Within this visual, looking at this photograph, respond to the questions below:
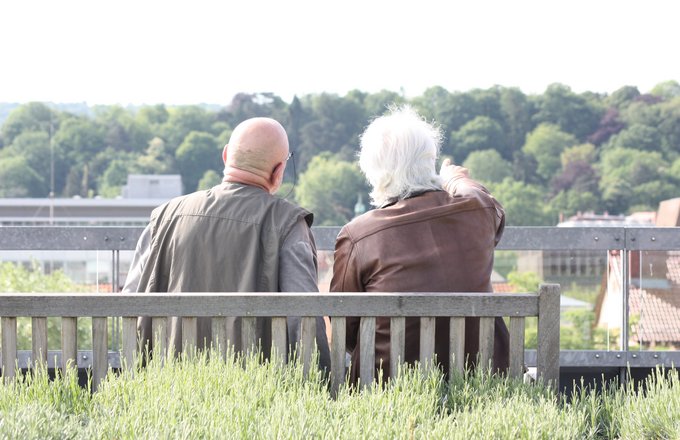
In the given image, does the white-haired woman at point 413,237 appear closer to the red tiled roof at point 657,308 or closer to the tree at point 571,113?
the red tiled roof at point 657,308

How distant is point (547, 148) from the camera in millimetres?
162125

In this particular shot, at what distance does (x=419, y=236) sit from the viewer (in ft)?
13.1

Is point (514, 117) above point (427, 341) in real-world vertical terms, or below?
above

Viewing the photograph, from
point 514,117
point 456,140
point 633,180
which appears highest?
point 514,117

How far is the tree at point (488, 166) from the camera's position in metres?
158

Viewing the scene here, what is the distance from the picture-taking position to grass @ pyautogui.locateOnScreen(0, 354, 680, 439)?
291 centimetres

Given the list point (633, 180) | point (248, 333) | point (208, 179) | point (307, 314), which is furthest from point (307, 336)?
point (208, 179)

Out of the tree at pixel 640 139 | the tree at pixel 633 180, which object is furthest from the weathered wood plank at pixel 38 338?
the tree at pixel 640 139

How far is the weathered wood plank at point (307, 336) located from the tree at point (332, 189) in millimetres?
151676

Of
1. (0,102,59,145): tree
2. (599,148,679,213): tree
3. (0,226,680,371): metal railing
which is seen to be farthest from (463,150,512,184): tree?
(0,226,680,371): metal railing

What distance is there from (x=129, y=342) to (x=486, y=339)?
3.70 feet

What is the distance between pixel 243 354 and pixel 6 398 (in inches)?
29.7

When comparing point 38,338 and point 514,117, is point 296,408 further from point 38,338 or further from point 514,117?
point 514,117

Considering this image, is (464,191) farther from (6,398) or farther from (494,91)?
(494,91)
